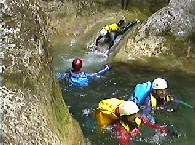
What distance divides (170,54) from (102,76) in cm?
222

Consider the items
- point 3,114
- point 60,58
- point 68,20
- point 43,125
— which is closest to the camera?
point 3,114

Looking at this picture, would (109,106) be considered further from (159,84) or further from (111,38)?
(111,38)

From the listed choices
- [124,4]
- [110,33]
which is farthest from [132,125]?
[124,4]

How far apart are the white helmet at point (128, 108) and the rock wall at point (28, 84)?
3.47ft

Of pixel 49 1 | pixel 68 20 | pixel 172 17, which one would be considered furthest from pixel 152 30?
pixel 49 1

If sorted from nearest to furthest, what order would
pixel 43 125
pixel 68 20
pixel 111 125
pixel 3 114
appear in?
1. pixel 3 114
2. pixel 43 125
3. pixel 111 125
4. pixel 68 20

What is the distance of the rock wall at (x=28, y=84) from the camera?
6.68 meters

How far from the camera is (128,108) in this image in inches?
343

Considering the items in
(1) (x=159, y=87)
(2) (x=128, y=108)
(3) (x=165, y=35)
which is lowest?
(3) (x=165, y=35)

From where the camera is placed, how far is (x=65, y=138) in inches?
308

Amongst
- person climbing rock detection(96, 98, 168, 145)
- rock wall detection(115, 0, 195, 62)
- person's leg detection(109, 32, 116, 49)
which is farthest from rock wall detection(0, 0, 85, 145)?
person's leg detection(109, 32, 116, 49)

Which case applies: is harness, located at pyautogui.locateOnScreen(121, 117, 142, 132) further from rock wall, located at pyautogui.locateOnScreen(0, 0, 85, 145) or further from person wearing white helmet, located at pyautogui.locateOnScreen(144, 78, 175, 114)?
person wearing white helmet, located at pyautogui.locateOnScreen(144, 78, 175, 114)

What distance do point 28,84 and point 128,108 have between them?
86.2 inches

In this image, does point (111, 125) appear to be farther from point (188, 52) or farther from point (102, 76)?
point (188, 52)
